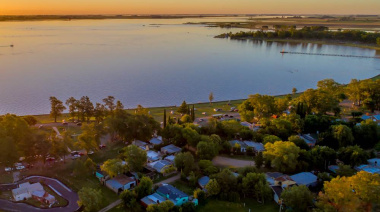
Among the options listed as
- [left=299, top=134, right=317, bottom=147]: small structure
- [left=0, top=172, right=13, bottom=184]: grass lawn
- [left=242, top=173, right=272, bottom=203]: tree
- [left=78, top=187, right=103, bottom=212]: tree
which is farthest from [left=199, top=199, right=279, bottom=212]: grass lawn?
[left=0, top=172, right=13, bottom=184]: grass lawn

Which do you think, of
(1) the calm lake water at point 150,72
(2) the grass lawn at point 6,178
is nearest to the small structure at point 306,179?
(2) the grass lawn at point 6,178

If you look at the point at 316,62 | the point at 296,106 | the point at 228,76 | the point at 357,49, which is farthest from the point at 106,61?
the point at 357,49

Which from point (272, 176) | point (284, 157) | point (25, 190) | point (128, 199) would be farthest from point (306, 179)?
point (25, 190)

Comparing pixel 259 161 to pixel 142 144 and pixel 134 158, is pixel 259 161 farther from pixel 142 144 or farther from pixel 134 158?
pixel 142 144

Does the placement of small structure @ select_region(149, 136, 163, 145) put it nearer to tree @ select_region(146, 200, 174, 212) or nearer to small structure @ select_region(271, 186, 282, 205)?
tree @ select_region(146, 200, 174, 212)

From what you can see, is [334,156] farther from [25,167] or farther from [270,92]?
[270,92]

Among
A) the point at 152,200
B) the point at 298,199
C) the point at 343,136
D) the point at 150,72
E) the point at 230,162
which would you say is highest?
the point at 150,72
